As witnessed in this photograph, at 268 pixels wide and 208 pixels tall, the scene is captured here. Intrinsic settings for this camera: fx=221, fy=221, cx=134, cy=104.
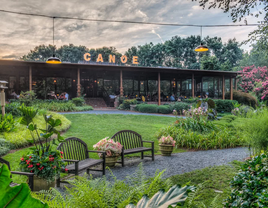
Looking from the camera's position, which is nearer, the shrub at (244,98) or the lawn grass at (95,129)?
the lawn grass at (95,129)

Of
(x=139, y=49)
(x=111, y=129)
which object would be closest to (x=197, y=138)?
(x=111, y=129)

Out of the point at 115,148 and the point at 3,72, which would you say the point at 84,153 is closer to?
the point at 115,148

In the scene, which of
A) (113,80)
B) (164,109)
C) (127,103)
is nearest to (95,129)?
(164,109)

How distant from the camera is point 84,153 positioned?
5.50 metres

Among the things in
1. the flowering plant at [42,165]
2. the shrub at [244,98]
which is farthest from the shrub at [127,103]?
the flowering plant at [42,165]

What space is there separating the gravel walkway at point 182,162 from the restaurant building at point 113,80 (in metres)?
14.7

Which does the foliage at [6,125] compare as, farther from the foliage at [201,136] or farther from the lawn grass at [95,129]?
the foliage at [201,136]

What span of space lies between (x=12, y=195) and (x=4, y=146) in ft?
24.6

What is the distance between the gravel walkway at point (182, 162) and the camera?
5512 millimetres

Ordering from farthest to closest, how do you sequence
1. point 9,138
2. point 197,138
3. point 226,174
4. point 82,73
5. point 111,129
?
point 82,73 → point 111,129 → point 197,138 → point 9,138 → point 226,174

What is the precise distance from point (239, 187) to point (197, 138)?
5.71 meters

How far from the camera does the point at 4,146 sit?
6.78 meters

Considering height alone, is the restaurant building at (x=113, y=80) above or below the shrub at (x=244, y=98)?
above

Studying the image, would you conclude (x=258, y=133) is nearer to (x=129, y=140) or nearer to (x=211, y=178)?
(x=211, y=178)
